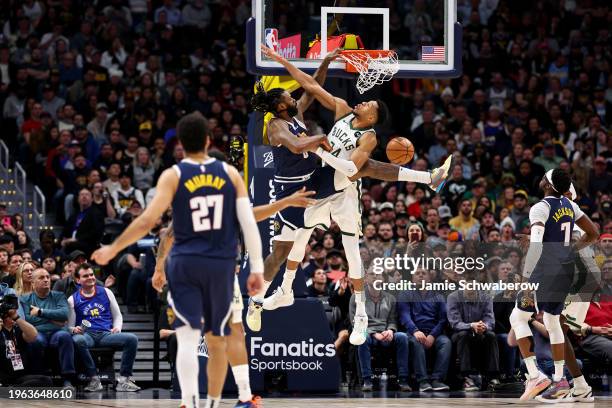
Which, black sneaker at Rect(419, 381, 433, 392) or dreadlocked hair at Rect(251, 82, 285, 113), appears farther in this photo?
black sneaker at Rect(419, 381, 433, 392)

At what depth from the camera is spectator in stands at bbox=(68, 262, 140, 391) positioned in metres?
14.6

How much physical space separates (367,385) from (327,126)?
22.5ft

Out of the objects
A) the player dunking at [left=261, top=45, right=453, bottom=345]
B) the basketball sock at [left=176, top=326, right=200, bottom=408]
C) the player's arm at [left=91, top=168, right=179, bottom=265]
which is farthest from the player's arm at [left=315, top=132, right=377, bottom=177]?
the basketball sock at [left=176, top=326, right=200, bottom=408]

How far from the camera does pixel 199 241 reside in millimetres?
8953

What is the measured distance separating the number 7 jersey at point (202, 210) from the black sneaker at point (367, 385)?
6.11 m

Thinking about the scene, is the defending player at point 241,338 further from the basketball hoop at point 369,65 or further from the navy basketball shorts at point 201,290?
the basketball hoop at point 369,65

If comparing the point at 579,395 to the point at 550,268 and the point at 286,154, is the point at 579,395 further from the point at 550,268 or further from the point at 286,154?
the point at 286,154

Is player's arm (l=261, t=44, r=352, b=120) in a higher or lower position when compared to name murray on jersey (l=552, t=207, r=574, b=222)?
higher

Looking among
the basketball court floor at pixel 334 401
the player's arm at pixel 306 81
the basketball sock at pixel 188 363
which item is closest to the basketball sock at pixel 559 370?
the basketball court floor at pixel 334 401

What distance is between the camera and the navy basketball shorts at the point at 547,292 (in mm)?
12797

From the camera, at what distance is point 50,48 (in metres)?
21.4

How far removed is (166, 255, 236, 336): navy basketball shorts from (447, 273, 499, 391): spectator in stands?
6.60 m

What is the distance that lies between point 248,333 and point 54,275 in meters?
3.08

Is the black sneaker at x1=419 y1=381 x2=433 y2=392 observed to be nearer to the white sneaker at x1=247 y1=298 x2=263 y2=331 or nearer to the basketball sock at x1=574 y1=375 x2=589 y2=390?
the basketball sock at x1=574 y1=375 x2=589 y2=390
